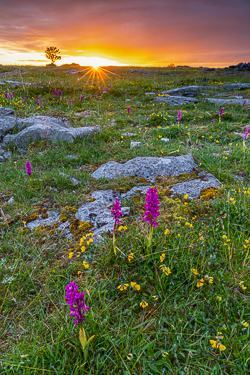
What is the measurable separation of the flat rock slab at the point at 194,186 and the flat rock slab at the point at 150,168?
583 millimetres

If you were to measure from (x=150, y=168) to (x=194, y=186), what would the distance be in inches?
48.2

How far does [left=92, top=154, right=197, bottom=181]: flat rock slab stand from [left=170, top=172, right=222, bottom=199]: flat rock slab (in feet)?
1.91

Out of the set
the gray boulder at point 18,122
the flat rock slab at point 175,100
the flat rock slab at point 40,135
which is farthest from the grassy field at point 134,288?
the flat rock slab at point 175,100

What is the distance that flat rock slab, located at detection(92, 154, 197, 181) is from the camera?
5.21 m

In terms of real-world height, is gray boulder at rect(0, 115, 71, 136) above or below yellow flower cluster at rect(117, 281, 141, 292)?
above

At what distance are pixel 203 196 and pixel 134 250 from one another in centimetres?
186

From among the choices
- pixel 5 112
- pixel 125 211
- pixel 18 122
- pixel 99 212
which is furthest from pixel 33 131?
pixel 125 211

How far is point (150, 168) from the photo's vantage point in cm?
529

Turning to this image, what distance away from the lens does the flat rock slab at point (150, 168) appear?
5207 millimetres

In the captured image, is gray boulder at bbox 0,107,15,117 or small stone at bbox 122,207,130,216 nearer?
small stone at bbox 122,207,130,216

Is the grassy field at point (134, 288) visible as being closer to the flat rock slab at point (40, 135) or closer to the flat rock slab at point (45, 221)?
the flat rock slab at point (45, 221)

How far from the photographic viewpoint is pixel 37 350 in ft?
6.43

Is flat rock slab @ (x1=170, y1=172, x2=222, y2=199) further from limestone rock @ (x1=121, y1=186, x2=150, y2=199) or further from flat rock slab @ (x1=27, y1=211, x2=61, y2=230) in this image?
flat rock slab @ (x1=27, y1=211, x2=61, y2=230)

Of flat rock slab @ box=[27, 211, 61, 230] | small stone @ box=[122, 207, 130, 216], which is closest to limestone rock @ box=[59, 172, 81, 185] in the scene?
flat rock slab @ box=[27, 211, 61, 230]
